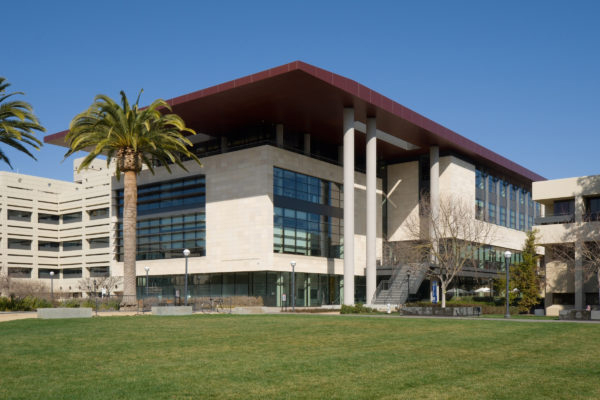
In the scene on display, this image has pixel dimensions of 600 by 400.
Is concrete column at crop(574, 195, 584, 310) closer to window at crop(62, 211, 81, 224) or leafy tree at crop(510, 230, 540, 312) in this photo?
leafy tree at crop(510, 230, 540, 312)

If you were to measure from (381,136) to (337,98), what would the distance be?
40.2 ft

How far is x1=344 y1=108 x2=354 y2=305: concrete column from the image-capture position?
50438 mm

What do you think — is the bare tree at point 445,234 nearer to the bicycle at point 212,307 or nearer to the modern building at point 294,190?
the modern building at point 294,190

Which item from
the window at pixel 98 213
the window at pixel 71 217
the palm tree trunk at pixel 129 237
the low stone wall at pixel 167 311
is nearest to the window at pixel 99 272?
the window at pixel 98 213

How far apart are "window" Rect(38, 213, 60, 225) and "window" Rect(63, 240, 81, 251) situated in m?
4.38

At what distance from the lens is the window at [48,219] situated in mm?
84606

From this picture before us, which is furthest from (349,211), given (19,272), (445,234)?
(19,272)

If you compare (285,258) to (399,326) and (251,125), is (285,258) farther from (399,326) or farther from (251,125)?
(399,326)

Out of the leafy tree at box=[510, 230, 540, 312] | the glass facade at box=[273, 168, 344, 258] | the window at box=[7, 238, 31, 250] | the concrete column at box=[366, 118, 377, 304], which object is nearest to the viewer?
the leafy tree at box=[510, 230, 540, 312]

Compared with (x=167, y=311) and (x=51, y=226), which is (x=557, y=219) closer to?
(x=167, y=311)

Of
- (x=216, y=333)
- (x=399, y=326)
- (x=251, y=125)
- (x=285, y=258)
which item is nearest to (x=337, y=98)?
(x=251, y=125)

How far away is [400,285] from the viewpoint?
176 ft

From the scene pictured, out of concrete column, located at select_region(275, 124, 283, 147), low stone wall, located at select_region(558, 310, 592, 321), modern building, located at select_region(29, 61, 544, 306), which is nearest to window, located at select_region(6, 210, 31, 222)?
modern building, located at select_region(29, 61, 544, 306)

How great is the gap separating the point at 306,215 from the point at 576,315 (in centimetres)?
2966
